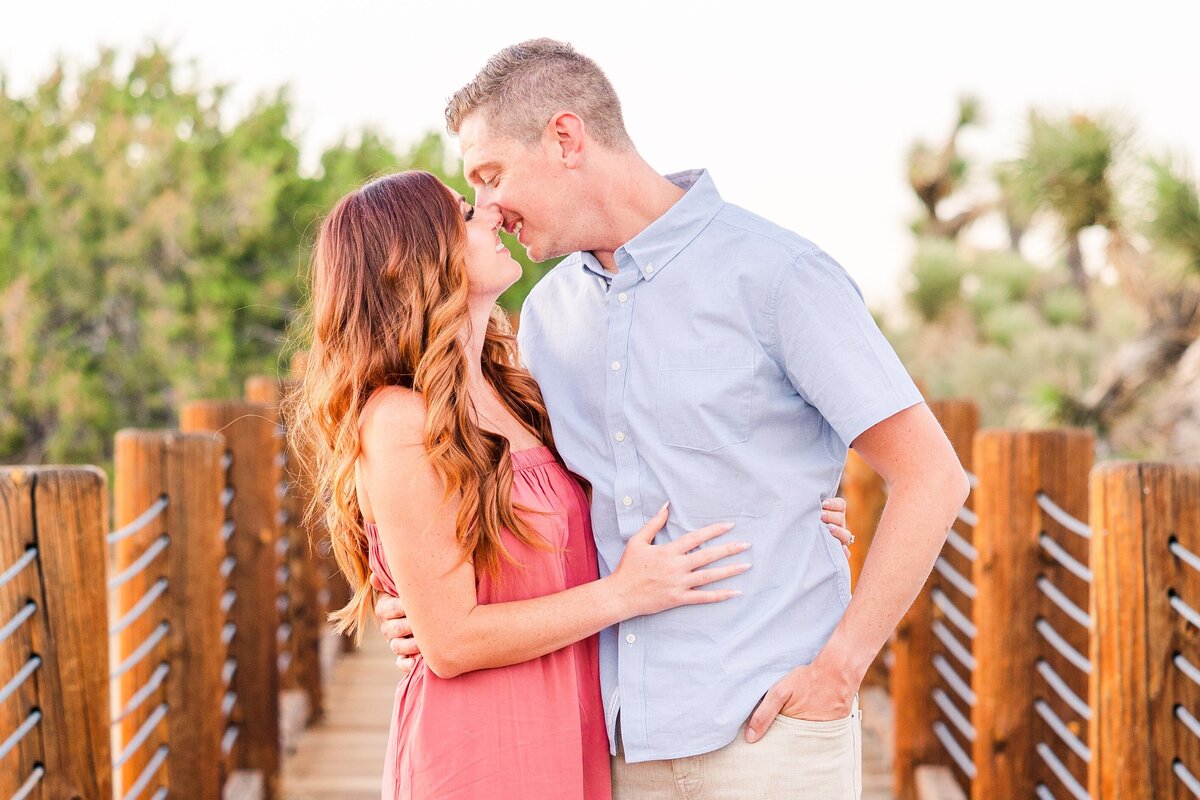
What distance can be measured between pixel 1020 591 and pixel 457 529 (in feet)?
6.20

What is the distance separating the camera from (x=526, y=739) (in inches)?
78.5

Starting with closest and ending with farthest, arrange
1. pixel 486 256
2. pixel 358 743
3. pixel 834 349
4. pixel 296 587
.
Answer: pixel 834 349, pixel 486 256, pixel 358 743, pixel 296 587

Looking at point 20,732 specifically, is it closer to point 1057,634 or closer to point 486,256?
point 486,256

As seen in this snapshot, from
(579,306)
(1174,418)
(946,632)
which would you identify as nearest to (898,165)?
(1174,418)

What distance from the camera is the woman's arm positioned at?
1907mm

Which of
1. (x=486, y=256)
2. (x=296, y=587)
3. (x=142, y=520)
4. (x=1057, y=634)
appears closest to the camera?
(x=486, y=256)

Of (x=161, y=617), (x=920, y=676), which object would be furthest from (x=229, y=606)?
(x=920, y=676)

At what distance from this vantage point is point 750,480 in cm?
198

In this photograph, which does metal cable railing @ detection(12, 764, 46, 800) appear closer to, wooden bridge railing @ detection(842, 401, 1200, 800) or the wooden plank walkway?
wooden bridge railing @ detection(842, 401, 1200, 800)

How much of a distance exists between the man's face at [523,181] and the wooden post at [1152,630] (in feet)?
3.74

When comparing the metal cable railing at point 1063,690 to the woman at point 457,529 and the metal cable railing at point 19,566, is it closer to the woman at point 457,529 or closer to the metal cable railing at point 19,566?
the woman at point 457,529

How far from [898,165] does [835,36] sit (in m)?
2.62

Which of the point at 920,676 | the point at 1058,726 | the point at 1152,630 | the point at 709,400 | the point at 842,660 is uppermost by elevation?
the point at 709,400

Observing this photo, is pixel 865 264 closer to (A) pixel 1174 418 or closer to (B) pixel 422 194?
(A) pixel 1174 418
